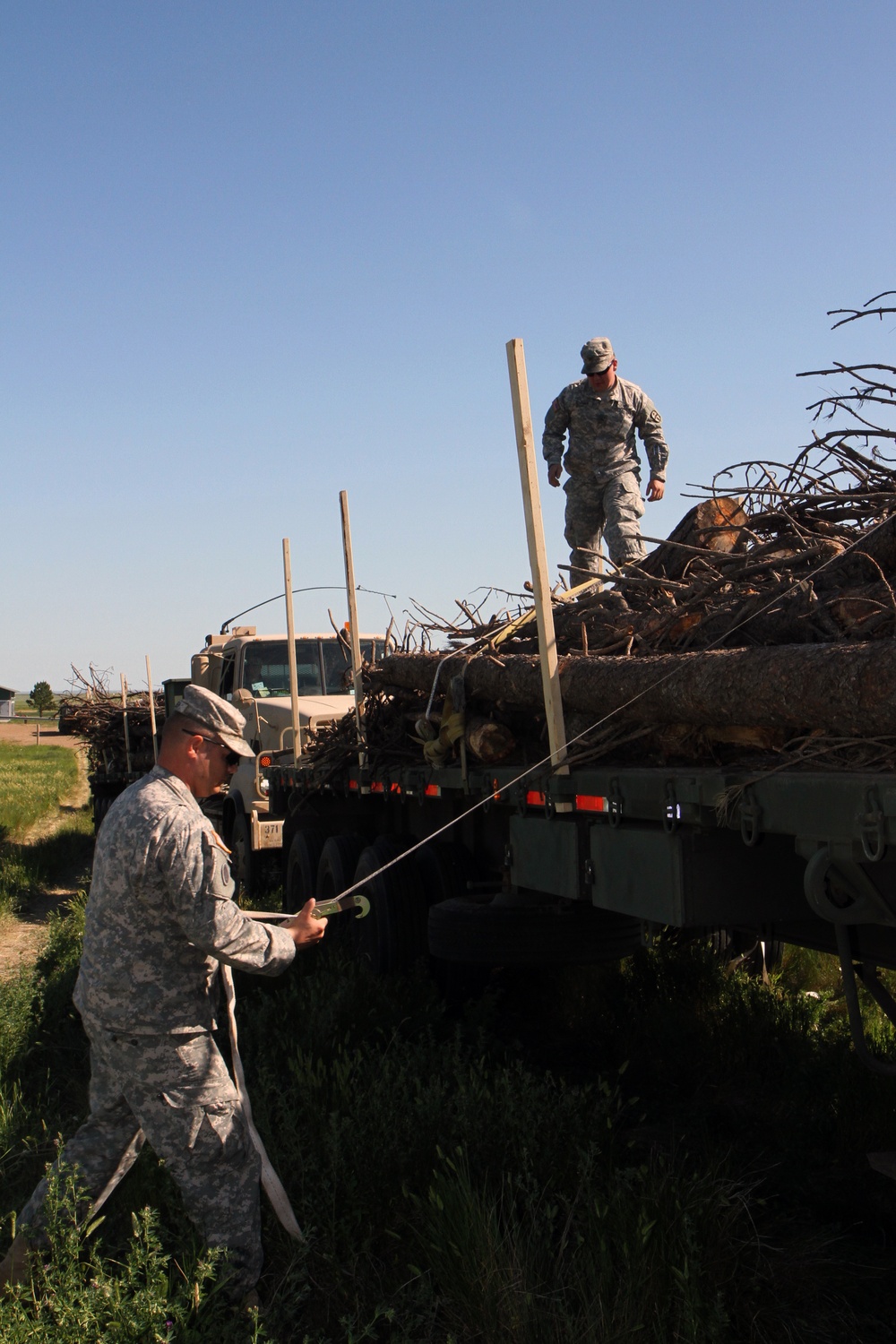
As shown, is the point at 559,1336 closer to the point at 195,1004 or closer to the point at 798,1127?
the point at 195,1004

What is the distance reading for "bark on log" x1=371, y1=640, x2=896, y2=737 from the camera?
318 cm

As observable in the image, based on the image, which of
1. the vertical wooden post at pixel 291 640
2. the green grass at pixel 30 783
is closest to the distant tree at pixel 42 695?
the green grass at pixel 30 783

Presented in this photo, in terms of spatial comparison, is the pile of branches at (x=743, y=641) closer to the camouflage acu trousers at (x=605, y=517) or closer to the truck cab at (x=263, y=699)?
the camouflage acu trousers at (x=605, y=517)

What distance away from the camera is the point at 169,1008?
12.1 feet

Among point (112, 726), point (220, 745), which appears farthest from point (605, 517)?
point (112, 726)

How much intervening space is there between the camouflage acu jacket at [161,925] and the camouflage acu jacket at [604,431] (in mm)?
5293

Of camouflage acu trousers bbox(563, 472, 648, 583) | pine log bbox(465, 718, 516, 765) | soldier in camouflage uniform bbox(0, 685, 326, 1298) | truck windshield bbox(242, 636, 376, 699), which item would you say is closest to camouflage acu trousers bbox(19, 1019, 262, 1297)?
soldier in camouflage uniform bbox(0, 685, 326, 1298)

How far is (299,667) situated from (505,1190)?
876 centimetres

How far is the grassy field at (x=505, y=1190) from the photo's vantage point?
3365mm

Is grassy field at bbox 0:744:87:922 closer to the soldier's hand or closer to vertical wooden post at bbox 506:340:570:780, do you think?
vertical wooden post at bbox 506:340:570:780

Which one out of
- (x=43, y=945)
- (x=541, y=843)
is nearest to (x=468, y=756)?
(x=541, y=843)

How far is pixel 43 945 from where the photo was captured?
1055 centimetres

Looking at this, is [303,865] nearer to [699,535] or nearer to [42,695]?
[699,535]

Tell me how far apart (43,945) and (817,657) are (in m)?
8.69
